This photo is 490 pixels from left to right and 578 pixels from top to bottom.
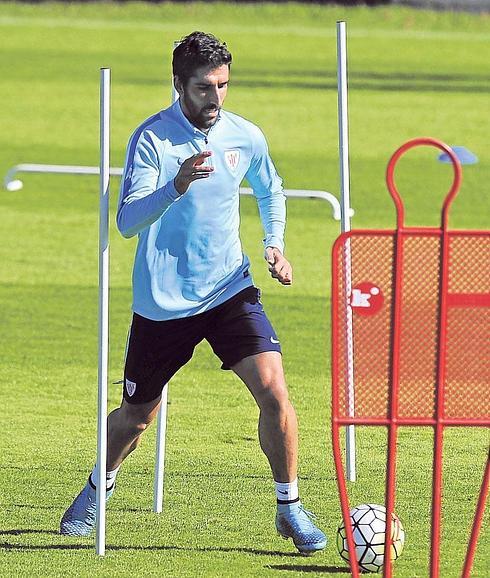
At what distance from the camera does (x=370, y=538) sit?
7.32 meters

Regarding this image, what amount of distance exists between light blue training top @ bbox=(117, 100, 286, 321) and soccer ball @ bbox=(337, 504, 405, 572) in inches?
44.3

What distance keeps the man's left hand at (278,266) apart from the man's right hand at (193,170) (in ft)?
2.36

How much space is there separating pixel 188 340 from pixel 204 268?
34 cm

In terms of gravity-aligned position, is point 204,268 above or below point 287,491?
above

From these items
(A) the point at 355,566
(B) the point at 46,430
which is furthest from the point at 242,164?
(B) the point at 46,430

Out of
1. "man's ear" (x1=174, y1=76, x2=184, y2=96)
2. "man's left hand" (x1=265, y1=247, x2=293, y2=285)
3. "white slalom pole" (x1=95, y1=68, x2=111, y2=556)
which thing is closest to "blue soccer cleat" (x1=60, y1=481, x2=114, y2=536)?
"white slalom pole" (x1=95, y1=68, x2=111, y2=556)

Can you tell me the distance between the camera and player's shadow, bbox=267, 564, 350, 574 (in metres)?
7.34

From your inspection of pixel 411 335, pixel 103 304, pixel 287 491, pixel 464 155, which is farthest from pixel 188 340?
pixel 464 155

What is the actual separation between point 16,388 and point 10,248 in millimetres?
6084

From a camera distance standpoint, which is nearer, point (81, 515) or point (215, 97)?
point (215, 97)

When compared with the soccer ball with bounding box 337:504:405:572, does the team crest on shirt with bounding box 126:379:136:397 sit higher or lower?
higher

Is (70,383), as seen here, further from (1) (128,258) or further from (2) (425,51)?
(2) (425,51)

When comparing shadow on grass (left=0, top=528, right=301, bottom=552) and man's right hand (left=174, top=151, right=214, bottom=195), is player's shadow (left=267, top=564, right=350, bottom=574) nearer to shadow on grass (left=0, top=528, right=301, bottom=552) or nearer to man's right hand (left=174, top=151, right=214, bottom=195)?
shadow on grass (left=0, top=528, right=301, bottom=552)

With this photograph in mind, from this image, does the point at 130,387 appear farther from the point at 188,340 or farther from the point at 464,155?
the point at 464,155
